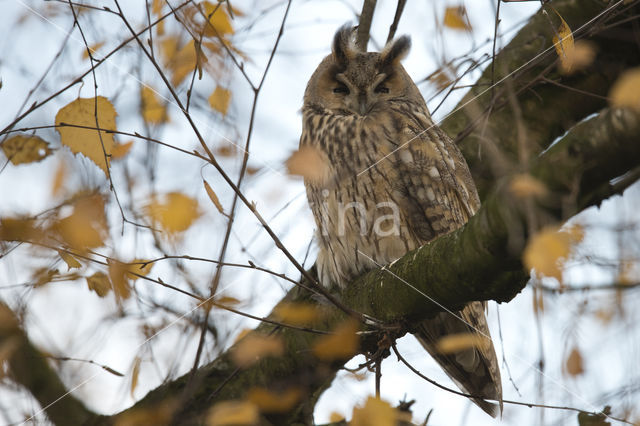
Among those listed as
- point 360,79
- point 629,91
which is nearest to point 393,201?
point 360,79

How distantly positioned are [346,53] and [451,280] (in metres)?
1.45

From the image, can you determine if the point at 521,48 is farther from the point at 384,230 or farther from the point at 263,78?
the point at 263,78

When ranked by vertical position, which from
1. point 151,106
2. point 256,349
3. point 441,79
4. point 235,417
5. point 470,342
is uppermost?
point 441,79

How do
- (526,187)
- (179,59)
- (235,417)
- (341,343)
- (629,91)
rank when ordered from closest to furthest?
(629,91), (526,187), (235,417), (341,343), (179,59)

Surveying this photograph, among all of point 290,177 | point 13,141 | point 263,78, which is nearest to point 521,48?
point 290,177

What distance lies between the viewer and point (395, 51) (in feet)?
8.91

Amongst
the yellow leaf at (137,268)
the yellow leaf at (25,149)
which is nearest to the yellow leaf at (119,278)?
the yellow leaf at (137,268)

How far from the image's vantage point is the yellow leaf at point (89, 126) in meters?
1.77

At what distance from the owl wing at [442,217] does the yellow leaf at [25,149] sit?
3.93 ft

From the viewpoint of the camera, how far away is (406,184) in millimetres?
2254

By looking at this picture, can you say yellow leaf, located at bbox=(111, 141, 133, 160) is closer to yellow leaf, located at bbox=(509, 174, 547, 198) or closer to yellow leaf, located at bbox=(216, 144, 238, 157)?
yellow leaf, located at bbox=(216, 144, 238, 157)

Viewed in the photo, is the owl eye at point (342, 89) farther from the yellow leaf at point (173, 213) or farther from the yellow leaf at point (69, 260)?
the yellow leaf at point (69, 260)

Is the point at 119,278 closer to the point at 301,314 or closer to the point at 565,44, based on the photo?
the point at 301,314

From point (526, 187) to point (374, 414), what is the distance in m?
0.72
